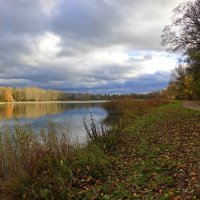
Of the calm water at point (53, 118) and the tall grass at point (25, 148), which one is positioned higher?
the tall grass at point (25, 148)

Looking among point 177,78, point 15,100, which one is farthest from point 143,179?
point 15,100

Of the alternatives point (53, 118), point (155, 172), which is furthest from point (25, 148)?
point (53, 118)

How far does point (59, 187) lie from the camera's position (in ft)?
29.6

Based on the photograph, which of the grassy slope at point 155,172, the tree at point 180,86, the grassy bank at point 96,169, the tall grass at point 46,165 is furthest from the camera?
the tree at point 180,86

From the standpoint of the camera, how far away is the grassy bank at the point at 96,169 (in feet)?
28.0

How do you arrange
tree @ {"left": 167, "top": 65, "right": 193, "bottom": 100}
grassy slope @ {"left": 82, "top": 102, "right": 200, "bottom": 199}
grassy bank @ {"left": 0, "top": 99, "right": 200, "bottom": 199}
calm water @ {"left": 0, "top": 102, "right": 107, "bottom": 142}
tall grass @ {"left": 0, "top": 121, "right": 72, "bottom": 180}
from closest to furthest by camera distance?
grassy slope @ {"left": 82, "top": 102, "right": 200, "bottom": 199} → grassy bank @ {"left": 0, "top": 99, "right": 200, "bottom": 199} → tall grass @ {"left": 0, "top": 121, "right": 72, "bottom": 180} → calm water @ {"left": 0, "top": 102, "right": 107, "bottom": 142} → tree @ {"left": 167, "top": 65, "right": 193, "bottom": 100}

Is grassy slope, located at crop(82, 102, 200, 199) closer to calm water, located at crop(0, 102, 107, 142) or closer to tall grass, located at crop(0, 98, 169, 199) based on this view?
tall grass, located at crop(0, 98, 169, 199)

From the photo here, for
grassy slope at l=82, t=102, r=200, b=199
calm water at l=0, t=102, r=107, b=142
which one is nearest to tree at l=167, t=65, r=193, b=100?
calm water at l=0, t=102, r=107, b=142

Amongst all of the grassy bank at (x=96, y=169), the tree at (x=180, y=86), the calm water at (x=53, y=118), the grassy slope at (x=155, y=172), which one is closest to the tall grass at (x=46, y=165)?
the grassy bank at (x=96, y=169)

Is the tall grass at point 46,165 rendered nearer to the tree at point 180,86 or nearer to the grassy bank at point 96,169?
the grassy bank at point 96,169

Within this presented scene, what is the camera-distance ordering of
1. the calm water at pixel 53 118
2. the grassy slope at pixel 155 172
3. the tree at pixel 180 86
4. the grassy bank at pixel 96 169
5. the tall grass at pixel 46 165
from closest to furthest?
1. the grassy slope at pixel 155 172
2. the grassy bank at pixel 96 169
3. the tall grass at pixel 46 165
4. the calm water at pixel 53 118
5. the tree at pixel 180 86

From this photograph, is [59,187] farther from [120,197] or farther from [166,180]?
[166,180]

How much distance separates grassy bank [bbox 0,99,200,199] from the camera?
8547 mm

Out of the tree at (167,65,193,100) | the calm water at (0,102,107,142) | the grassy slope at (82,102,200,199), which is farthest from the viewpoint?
the tree at (167,65,193,100)
